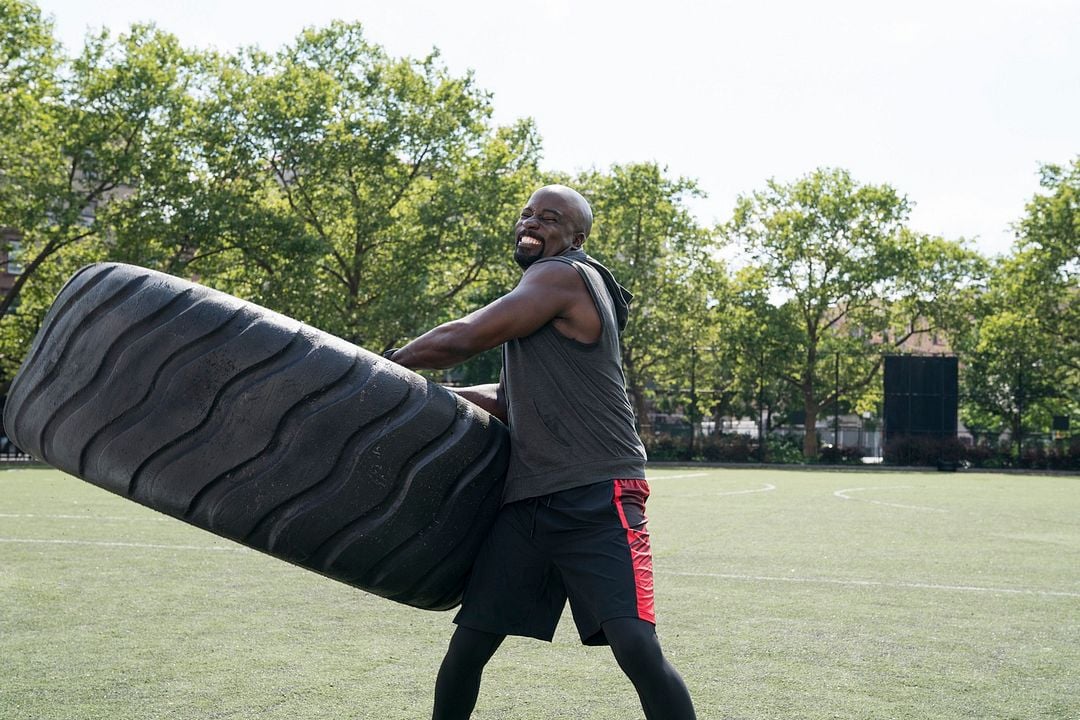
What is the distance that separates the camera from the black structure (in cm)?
3328

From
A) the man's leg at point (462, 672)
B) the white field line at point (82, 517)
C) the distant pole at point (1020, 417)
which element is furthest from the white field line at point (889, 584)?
the distant pole at point (1020, 417)

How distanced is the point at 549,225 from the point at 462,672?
4.43ft

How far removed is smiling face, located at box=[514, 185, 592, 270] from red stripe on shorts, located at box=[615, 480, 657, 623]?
29.3 inches

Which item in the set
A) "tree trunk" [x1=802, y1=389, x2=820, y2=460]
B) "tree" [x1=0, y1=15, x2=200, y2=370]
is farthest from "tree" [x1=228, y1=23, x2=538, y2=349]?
"tree trunk" [x1=802, y1=389, x2=820, y2=460]

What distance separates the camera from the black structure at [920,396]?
33.3 meters

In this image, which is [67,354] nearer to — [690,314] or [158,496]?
[158,496]

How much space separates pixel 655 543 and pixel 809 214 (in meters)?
39.0

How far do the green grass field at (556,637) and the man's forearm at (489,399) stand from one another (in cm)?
126

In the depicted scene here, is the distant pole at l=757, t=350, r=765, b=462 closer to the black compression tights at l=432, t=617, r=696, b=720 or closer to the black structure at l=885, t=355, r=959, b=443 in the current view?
the black structure at l=885, t=355, r=959, b=443

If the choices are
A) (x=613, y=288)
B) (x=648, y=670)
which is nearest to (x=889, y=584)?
(x=613, y=288)

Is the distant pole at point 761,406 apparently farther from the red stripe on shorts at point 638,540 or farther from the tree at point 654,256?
the red stripe on shorts at point 638,540

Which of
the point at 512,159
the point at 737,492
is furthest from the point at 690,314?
the point at 737,492

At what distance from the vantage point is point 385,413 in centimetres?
310

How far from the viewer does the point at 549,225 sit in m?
3.40
